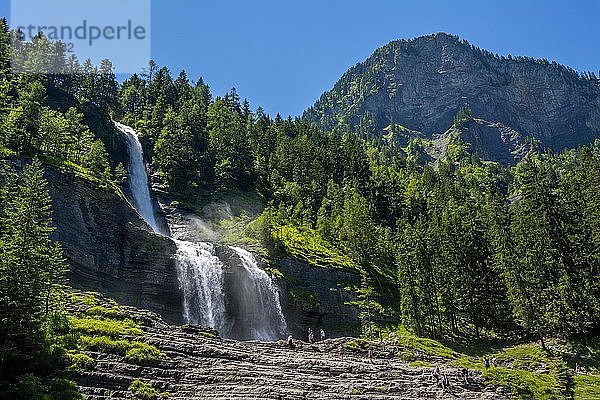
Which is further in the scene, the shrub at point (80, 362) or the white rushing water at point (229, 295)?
the white rushing water at point (229, 295)

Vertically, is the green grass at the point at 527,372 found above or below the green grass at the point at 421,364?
below

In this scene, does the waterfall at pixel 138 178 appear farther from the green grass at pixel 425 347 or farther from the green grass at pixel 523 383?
the green grass at pixel 523 383

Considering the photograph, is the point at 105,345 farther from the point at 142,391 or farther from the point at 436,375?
the point at 436,375

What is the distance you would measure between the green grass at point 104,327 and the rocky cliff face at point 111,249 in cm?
1398

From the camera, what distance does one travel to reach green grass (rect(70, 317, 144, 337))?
30.3 m

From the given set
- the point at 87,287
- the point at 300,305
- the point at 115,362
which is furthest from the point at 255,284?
the point at 115,362

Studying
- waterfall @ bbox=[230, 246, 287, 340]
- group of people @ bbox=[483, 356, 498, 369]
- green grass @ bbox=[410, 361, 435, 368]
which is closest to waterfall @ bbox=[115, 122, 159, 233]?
waterfall @ bbox=[230, 246, 287, 340]

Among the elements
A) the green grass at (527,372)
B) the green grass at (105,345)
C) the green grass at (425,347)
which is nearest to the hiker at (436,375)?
the green grass at (527,372)

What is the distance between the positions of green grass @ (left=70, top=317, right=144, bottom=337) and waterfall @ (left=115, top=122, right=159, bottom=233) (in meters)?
34.5

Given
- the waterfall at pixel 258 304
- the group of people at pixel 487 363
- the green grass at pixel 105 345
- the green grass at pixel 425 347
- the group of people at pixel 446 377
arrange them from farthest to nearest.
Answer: the waterfall at pixel 258 304, the green grass at pixel 425 347, the group of people at pixel 487 363, the group of people at pixel 446 377, the green grass at pixel 105 345

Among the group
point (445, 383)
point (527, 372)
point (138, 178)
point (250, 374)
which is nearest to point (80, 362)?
point (250, 374)

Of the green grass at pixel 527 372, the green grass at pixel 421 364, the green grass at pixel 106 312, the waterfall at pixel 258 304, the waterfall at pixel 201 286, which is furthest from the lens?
the waterfall at pixel 258 304

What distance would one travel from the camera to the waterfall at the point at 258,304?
2074 inches

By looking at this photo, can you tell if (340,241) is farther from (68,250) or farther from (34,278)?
(34,278)
